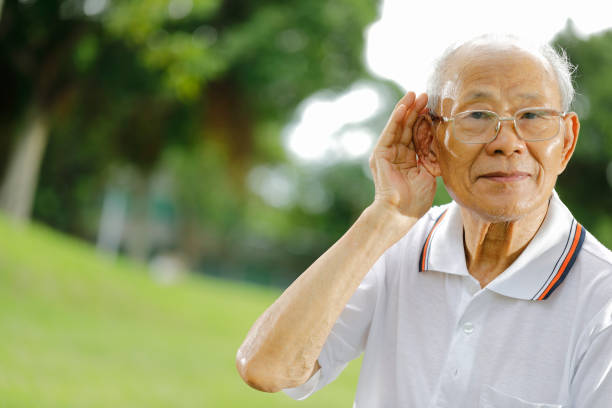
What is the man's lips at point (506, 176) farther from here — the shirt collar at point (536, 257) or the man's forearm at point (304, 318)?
the man's forearm at point (304, 318)

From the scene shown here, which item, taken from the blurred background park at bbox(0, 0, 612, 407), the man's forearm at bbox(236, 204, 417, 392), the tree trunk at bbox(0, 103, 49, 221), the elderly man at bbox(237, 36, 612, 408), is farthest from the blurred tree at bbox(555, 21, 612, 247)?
the man's forearm at bbox(236, 204, 417, 392)

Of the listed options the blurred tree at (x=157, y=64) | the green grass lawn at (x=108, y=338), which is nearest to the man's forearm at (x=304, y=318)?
the green grass lawn at (x=108, y=338)

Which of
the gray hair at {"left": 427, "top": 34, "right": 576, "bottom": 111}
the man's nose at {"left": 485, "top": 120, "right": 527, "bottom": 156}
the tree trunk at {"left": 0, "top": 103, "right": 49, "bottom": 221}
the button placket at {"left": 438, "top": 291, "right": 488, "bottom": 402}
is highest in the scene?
the tree trunk at {"left": 0, "top": 103, "right": 49, "bottom": 221}

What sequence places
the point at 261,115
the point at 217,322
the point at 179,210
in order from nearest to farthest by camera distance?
the point at 217,322
the point at 261,115
the point at 179,210

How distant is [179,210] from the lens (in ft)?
109

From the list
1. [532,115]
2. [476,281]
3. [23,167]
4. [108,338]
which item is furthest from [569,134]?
[23,167]

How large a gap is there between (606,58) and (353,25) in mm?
5013

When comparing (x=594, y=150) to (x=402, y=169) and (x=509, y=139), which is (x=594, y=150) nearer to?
(x=402, y=169)

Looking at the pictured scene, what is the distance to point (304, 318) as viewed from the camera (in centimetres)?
148

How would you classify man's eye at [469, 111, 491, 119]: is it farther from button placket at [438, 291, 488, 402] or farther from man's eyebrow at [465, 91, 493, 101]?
button placket at [438, 291, 488, 402]

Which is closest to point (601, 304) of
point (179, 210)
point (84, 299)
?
point (84, 299)

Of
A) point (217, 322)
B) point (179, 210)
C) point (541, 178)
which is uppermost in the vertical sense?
point (179, 210)

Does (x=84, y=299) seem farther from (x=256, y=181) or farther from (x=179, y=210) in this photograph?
(x=179, y=210)

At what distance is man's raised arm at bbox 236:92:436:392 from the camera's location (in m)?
1.48
